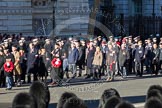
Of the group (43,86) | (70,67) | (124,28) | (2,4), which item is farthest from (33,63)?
(124,28)

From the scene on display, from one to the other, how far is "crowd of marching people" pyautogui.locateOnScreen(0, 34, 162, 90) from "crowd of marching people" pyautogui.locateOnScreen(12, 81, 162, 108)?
7.91 meters

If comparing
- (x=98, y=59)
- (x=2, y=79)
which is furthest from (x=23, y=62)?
(x=98, y=59)

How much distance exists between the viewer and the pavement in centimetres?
1811

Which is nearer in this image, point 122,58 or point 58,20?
point 122,58

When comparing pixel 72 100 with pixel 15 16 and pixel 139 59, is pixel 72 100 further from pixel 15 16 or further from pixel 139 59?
pixel 15 16

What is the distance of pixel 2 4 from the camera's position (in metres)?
38.9

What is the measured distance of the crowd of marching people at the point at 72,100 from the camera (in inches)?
423

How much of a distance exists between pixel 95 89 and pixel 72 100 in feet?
35.0

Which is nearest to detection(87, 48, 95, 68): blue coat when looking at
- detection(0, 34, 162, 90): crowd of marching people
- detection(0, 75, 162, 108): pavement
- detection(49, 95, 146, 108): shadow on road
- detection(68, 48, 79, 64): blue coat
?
detection(0, 34, 162, 90): crowd of marching people

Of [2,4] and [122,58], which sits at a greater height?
[2,4]

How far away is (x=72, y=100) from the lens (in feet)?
Result: 35.9

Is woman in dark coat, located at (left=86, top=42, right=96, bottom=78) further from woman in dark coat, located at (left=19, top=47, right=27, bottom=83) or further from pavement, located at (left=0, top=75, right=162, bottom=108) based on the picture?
woman in dark coat, located at (left=19, top=47, right=27, bottom=83)

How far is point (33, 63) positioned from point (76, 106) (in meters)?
12.1

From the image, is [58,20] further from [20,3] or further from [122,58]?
[122,58]
